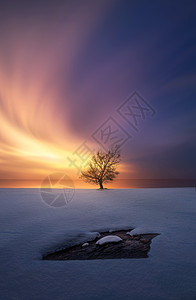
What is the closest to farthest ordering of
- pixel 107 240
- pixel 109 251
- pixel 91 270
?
pixel 91 270 → pixel 109 251 → pixel 107 240

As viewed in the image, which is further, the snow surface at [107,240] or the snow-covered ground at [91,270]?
the snow surface at [107,240]

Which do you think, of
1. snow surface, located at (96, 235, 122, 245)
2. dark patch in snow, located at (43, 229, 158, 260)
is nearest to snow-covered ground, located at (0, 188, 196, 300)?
dark patch in snow, located at (43, 229, 158, 260)

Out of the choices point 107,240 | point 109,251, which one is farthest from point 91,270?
point 107,240

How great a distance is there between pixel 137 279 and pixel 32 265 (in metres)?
1.88

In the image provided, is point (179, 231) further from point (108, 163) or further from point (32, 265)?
point (108, 163)

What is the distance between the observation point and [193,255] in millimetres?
3096

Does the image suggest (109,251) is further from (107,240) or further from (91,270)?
(91,270)

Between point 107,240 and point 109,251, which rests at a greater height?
point 107,240

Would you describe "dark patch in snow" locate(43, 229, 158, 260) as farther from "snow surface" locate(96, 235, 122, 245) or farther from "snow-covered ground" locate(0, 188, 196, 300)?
"snow-covered ground" locate(0, 188, 196, 300)

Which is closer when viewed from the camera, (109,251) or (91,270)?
(91,270)

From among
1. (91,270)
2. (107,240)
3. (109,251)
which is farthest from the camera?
(107,240)

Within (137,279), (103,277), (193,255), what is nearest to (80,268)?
(103,277)

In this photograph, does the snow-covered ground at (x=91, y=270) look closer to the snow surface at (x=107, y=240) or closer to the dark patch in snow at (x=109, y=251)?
the dark patch in snow at (x=109, y=251)

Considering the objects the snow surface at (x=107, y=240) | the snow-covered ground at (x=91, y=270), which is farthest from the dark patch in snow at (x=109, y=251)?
the snow-covered ground at (x=91, y=270)
